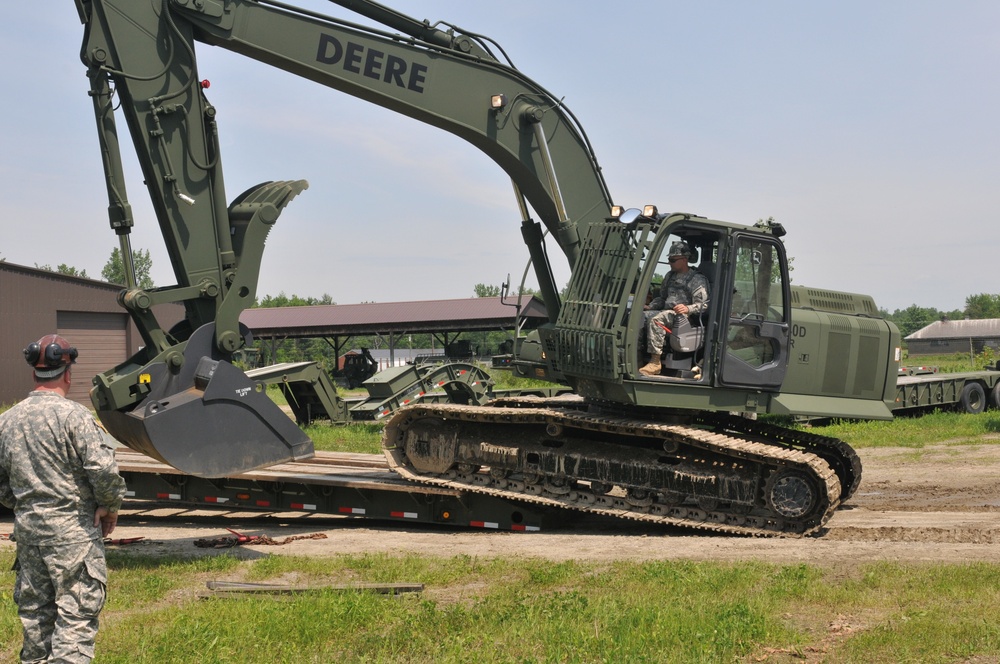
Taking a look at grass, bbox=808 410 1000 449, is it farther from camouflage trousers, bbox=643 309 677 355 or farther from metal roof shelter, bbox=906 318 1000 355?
metal roof shelter, bbox=906 318 1000 355

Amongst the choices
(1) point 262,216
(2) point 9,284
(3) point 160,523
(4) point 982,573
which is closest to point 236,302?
(1) point 262,216

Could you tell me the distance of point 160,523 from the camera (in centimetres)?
1103

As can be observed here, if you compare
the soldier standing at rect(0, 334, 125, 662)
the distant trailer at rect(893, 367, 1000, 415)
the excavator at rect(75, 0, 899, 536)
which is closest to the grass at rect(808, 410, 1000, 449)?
the distant trailer at rect(893, 367, 1000, 415)

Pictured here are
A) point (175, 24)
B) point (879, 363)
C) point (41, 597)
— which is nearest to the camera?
point (41, 597)

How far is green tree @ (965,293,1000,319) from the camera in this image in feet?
459

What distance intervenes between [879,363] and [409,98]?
241 inches

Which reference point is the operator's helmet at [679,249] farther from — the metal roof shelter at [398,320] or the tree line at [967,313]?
the tree line at [967,313]

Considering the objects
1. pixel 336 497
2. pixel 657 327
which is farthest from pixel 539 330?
pixel 336 497

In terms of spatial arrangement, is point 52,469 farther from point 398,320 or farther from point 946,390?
point 398,320

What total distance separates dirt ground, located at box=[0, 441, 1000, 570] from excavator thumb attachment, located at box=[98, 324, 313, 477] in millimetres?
1009

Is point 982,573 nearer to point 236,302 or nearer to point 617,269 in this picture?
point 617,269

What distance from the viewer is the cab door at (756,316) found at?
376 inches

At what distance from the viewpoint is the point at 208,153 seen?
29.7ft

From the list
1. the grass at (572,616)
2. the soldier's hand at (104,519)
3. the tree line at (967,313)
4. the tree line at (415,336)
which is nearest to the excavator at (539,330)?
the grass at (572,616)
